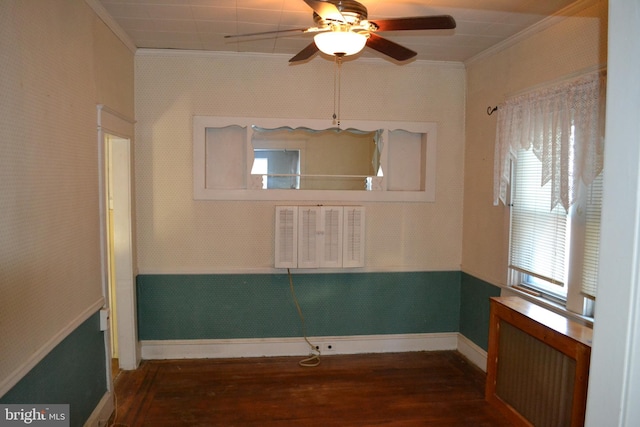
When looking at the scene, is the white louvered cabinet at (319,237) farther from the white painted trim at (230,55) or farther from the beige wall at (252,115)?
the white painted trim at (230,55)

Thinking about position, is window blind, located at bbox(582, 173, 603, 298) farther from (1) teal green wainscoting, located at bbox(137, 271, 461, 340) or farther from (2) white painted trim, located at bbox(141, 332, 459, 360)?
(2) white painted trim, located at bbox(141, 332, 459, 360)

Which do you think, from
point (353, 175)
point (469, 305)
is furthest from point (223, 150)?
point (469, 305)

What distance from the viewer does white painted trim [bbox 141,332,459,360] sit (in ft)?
12.6

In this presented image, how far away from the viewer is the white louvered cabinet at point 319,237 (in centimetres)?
378

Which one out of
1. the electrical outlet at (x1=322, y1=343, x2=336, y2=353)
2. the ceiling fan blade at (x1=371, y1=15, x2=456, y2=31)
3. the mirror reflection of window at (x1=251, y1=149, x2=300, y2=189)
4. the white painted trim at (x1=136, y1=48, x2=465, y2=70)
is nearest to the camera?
the ceiling fan blade at (x1=371, y1=15, x2=456, y2=31)

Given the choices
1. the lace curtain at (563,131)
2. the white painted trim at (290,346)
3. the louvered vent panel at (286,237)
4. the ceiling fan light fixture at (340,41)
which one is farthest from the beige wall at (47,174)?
the lace curtain at (563,131)

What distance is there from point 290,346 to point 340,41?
286 centimetres

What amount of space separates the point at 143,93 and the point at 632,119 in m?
3.75

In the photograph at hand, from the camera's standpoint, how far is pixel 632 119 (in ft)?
2.36

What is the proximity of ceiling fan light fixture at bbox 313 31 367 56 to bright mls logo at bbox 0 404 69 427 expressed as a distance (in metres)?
2.19

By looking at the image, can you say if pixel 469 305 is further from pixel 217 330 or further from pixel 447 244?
pixel 217 330

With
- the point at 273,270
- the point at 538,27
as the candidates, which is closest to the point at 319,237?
the point at 273,270

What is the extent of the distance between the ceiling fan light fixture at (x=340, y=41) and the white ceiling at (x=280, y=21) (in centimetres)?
67

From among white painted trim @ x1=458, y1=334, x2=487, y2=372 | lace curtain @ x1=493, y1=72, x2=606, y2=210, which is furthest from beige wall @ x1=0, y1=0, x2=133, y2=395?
white painted trim @ x1=458, y1=334, x2=487, y2=372
